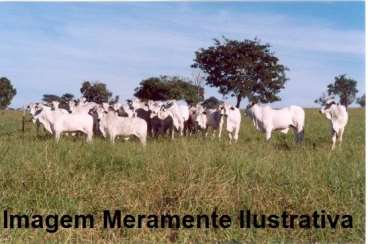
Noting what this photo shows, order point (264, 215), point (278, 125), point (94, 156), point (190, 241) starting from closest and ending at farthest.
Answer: point (190, 241)
point (264, 215)
point (94, 156)
point (278, 125)

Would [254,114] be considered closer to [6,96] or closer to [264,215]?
[264,215]

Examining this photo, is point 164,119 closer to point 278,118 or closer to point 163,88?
point 278,118

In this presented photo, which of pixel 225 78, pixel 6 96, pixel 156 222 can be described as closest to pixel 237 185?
pixel 156 222

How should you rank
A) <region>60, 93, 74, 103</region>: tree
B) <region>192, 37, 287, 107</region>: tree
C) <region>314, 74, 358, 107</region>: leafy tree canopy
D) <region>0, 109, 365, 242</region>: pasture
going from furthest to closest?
<region>192, 37, 287, 107</region>: tree → <region>60, 93, 74, 103</region>: tree → <region>314, 74, 358, 107</region>: leafy tree canopy → <region>0, 109, 365, 242</region>: pasture

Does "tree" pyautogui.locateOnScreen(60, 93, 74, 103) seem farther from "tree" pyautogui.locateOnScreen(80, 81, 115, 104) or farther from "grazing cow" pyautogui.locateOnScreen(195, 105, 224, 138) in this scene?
"grazing cow" pyautogui.locateOnScreen(195, 105, 224, 138)

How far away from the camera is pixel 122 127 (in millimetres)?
13406

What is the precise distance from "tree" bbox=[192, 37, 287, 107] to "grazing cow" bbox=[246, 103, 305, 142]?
15089mm

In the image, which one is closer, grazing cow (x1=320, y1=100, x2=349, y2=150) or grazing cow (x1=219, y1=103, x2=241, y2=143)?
grazing cow (x1=320, y1=100, x2=349, y2=150)

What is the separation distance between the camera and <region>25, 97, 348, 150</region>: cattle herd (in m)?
13.6

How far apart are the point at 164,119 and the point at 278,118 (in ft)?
12.2

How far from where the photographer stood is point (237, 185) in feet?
22.8

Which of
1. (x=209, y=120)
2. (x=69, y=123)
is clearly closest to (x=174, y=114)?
(x=209, y=120)

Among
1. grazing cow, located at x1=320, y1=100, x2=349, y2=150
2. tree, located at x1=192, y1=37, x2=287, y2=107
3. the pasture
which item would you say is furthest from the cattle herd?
tree, located at x1=192, y1=37, x2=287, y2=107

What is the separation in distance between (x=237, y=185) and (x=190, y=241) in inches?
51.8
